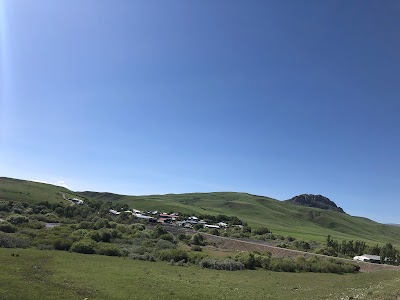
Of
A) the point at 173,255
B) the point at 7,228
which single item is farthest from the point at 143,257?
the point at 7,228

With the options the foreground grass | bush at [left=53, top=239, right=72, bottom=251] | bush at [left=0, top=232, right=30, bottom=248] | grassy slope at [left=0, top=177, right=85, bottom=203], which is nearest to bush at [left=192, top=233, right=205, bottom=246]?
bush at [left=53, top=239, right=72, bottom=251]

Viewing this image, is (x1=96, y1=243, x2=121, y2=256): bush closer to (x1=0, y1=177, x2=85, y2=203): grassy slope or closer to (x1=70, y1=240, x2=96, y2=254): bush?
(x1=70, y1=240, x2=96, y2=254): bush

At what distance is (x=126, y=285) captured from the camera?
33.9m

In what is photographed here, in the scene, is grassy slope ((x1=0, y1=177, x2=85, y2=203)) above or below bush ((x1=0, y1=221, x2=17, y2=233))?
above

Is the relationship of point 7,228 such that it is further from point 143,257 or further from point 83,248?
point 143,257

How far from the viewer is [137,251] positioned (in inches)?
2591

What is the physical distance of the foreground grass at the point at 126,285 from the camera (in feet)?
91.1

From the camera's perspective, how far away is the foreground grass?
2777cm

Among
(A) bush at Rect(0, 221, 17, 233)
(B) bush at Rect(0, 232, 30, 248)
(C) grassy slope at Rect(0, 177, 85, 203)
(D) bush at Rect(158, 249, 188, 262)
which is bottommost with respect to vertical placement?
(A) bush at Rect(0, 221, 17, 233)

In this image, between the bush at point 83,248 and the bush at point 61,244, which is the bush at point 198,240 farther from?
the bush at point 61,244

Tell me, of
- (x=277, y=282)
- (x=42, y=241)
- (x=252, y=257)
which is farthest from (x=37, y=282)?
(x=252, y=257)

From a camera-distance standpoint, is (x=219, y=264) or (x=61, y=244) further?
(x=61, y=244)

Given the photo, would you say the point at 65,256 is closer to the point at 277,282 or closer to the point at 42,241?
the point at 42,241

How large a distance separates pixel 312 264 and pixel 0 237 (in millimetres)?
56048
